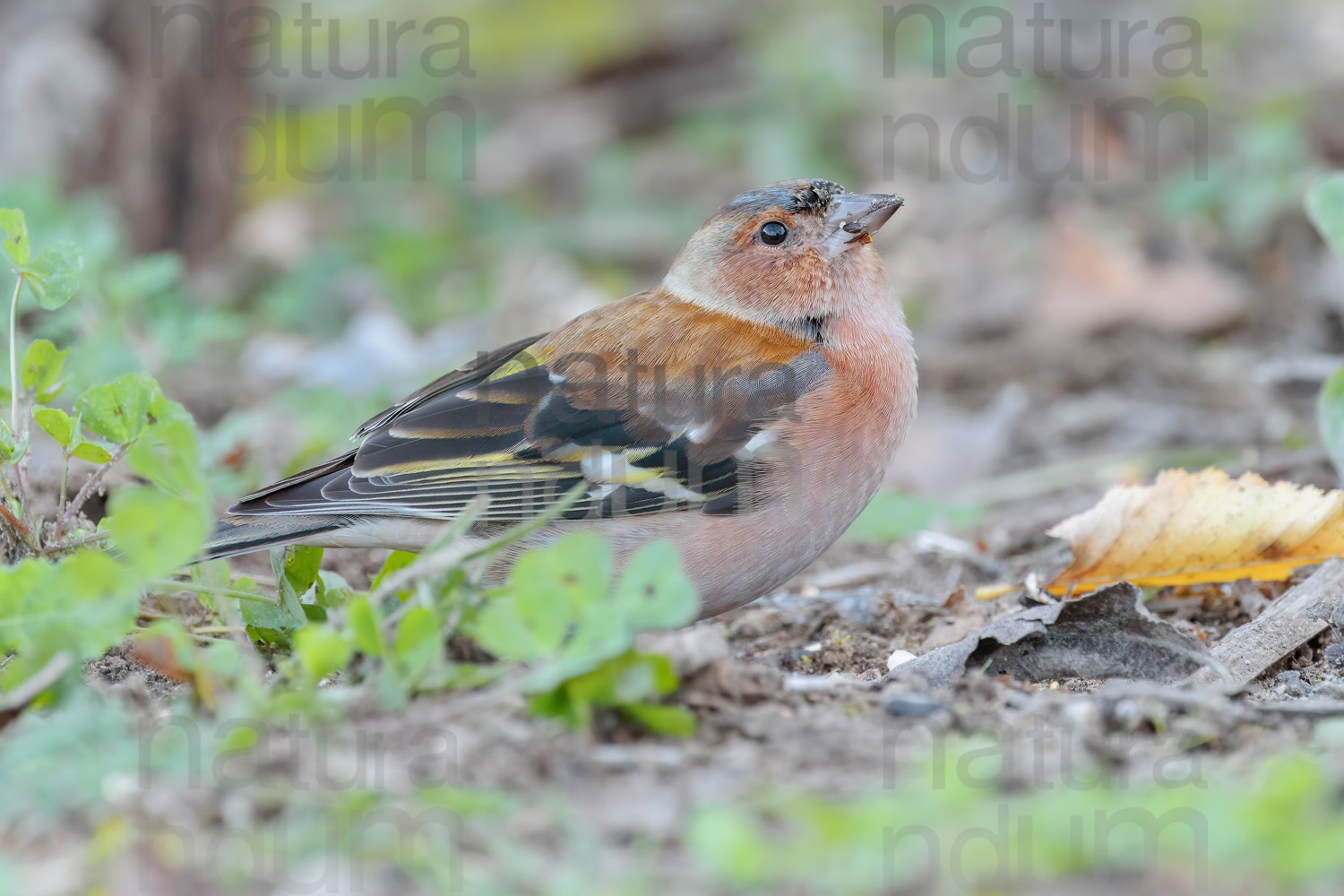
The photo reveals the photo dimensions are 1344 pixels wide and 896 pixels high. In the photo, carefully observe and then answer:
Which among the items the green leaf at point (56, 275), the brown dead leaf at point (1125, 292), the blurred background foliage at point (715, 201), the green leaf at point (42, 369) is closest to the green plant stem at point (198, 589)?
the green leaf at point (42, 369)

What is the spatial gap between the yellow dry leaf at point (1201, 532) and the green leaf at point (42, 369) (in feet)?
8.35

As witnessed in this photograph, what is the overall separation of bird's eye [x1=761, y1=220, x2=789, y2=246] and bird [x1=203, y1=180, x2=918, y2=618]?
386 mm

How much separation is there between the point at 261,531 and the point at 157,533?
1.05 m

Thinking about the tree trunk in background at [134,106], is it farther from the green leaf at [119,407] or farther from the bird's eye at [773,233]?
the green leaf at [119,407]

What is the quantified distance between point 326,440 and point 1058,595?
8.69 feet

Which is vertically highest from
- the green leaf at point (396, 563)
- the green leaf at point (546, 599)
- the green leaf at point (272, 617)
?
the green leaf at point (546, 599)

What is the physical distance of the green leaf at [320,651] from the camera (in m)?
2.48

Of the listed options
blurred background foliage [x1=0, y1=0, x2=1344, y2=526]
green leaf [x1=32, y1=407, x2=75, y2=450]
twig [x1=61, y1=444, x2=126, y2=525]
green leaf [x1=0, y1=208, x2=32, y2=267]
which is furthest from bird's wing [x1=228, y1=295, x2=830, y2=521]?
blurred background foliage [x1=0, y1=0, x2=1344, y2=526]

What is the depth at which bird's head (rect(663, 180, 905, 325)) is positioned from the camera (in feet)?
14.5

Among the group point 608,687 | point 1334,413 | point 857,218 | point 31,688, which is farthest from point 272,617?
point 1334,413

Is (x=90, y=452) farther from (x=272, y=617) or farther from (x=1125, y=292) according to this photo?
(x=1125, y=292)

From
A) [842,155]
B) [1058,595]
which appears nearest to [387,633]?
[1058,595]

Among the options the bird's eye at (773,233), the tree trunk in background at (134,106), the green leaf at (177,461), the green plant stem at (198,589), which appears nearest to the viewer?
the green leaf at (177,461)

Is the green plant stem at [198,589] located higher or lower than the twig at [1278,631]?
higher
